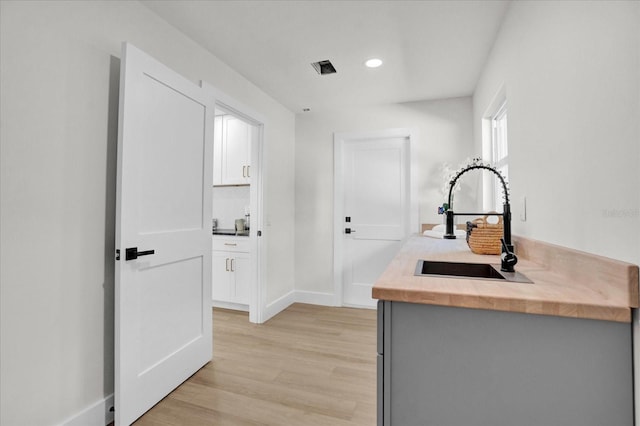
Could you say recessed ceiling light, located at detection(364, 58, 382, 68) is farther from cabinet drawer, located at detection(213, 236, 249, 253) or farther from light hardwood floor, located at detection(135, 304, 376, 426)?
light hardwood floor, located at detection(135, 304, 376, 426)

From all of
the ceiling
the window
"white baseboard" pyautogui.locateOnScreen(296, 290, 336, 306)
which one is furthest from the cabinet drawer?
the window

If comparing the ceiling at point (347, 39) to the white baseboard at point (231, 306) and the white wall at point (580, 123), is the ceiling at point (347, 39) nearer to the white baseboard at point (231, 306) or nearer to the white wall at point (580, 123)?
the white wall at point (580, 123)

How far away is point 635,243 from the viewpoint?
2.69 feet

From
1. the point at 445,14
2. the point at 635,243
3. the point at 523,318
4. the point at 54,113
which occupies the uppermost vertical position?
the point at 445,14

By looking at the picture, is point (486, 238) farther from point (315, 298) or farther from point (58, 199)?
point (315, 298)

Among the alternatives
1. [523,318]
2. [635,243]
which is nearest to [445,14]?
[635,243]

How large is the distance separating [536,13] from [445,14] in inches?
24.4

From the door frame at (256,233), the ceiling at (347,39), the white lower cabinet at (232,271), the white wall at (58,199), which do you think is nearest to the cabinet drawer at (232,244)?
the white lower cabinet at (232,271)

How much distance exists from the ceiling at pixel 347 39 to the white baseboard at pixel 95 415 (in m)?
2.27

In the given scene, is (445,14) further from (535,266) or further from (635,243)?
(635,243)

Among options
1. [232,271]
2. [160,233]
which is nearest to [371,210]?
[232,271]

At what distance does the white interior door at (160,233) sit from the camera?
1645mm

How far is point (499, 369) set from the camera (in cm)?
89

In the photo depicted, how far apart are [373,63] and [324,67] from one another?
1.38 feet
